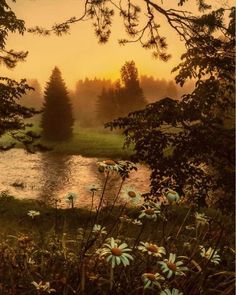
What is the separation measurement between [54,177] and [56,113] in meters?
20.0

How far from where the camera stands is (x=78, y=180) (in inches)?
1114

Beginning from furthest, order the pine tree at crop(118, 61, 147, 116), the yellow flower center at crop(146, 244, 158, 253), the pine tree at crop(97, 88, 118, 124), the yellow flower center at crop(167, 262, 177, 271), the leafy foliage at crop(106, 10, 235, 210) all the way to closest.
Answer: the pine tree at crop(97, 88, 118, 124), the pine tree at crop(118, 61, 147, 116), the leafy foliage at crop(106, 10, 235, 210), the yellow flower center at crop(146, 244, 158, 253), the yellow flower center at crop(167, 262, 177, 271)

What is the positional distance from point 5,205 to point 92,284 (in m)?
14.4

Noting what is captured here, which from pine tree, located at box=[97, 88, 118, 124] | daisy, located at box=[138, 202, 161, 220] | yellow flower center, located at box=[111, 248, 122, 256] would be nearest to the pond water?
daisy, located at box=[138, 202, 161, 220]

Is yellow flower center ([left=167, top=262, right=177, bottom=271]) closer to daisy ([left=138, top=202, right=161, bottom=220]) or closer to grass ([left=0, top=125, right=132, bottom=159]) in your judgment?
daisy ([left=138, top=202, right=161, bottom=220])

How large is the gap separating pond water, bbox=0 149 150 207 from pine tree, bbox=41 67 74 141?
22.8 feet

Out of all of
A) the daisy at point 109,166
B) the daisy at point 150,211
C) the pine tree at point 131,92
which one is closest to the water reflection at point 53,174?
the daisy at point 150,211

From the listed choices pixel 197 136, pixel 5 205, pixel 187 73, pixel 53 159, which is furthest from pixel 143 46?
pixel 53 159

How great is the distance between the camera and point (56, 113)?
47781 millimetres

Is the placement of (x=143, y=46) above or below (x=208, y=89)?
above

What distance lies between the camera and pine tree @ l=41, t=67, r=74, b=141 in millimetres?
47719

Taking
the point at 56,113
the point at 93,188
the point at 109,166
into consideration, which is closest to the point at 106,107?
the point at 56,113

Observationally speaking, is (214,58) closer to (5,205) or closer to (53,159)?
(5,205)

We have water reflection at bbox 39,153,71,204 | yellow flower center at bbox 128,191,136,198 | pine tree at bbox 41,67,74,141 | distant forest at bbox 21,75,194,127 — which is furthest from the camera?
distant forest at bbox 21,75,194,127
